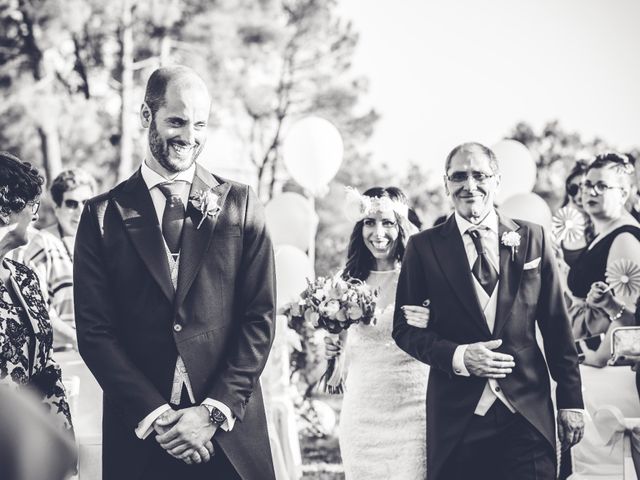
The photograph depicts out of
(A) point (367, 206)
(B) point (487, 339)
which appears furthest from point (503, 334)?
(A) point (367, 206)

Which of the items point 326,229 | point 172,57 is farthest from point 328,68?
point 172,57

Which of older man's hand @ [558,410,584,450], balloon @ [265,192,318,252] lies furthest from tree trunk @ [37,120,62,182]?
older man's hand @ [558,410,584,450]

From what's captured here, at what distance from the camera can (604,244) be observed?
5.35 m

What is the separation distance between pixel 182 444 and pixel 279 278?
5250mm

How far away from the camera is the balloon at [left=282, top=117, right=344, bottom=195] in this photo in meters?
9.86

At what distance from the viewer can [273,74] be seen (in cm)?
2373

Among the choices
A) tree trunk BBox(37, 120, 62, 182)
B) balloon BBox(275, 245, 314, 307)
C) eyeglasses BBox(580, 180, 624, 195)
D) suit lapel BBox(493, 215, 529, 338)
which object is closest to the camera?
suit lapel BBox(493, 215, 529, 338)

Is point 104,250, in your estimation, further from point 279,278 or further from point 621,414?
point 279,278

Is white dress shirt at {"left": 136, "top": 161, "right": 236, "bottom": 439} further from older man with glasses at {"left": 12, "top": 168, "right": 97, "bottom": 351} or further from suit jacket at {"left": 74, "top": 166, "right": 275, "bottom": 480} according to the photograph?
older man with glasses at {"left": 12, "top": 168, "right": 97, "bottom": 351}

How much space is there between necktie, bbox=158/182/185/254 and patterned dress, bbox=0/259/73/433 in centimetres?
69

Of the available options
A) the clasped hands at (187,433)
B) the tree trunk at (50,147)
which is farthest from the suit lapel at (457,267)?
the tree trunk at (50,147)

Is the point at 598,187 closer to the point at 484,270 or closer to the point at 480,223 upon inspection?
the point at 480,223

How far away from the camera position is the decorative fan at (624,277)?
5078 mm

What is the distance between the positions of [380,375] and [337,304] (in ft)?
2.06
